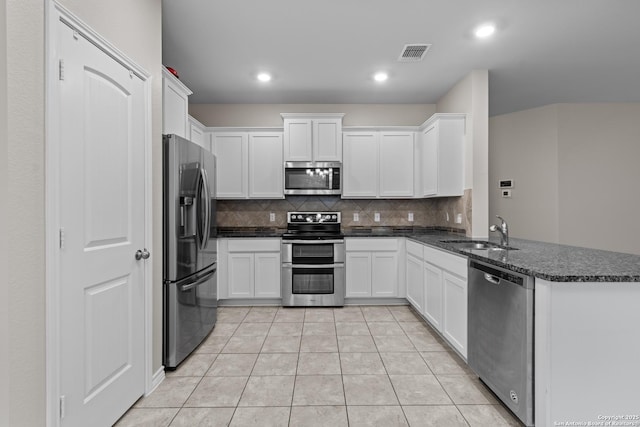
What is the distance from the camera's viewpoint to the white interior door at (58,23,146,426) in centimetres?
146

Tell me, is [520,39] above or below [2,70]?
above

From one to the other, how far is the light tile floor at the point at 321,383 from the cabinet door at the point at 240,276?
0.70 meters

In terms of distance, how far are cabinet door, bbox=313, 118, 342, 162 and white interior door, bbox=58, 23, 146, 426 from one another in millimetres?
2459

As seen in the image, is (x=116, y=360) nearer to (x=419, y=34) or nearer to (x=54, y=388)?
(x=54, y=388)

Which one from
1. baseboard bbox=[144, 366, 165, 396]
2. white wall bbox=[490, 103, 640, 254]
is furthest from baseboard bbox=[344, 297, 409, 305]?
white wall bbox=[490, 103, 640, 254]

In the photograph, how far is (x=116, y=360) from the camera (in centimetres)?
179

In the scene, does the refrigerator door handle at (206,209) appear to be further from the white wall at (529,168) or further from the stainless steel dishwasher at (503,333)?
the white wall at (529,168)

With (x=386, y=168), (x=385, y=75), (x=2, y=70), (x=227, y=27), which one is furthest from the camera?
(x=386, y=168)

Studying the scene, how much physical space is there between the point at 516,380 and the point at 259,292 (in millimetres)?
3008

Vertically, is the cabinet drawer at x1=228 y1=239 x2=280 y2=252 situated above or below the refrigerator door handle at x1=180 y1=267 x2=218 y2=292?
above

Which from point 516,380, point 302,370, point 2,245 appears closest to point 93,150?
point 2,245

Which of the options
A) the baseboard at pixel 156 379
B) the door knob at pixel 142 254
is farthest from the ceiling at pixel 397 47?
the baseboard at pixel 156 379

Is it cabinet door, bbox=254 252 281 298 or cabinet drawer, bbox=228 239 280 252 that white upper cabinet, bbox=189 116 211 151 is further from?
cabinet door, bbox=254 252 281 298

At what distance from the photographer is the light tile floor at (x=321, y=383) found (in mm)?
1882
